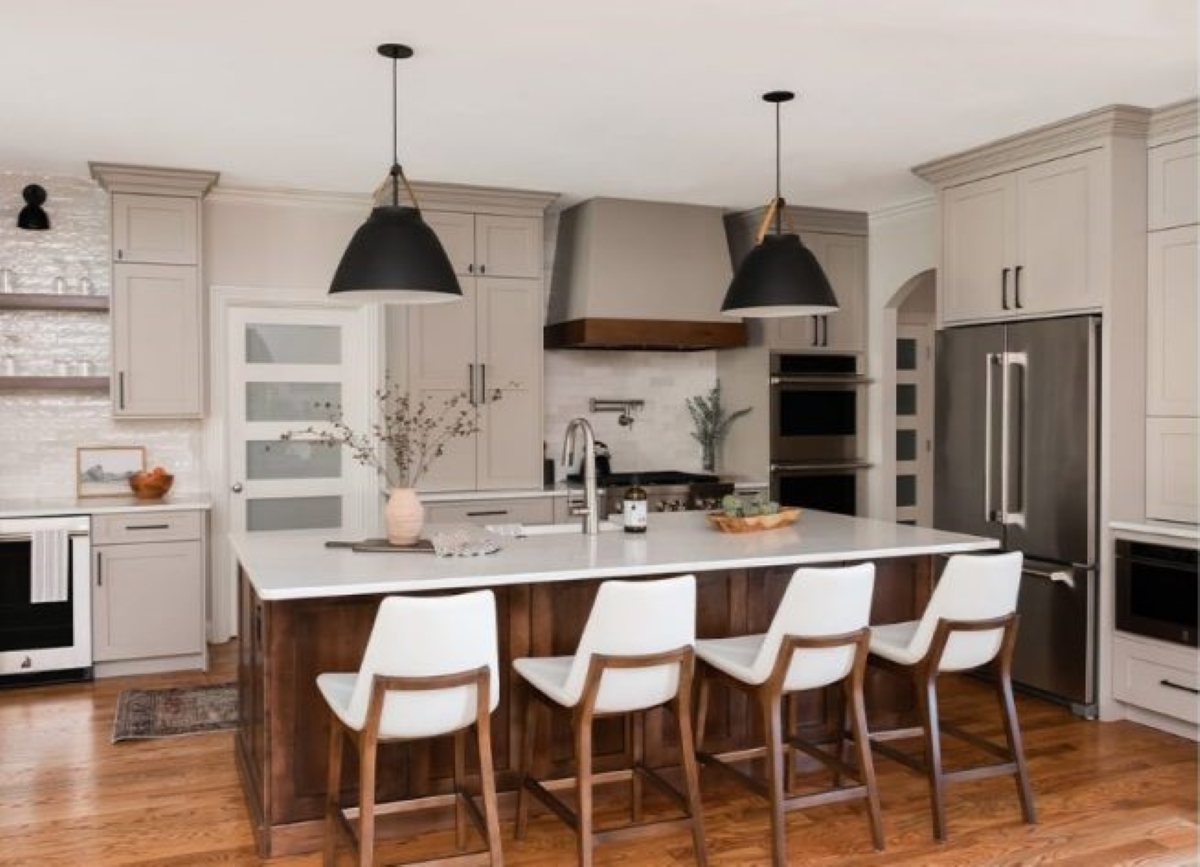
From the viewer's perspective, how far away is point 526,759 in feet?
11.1

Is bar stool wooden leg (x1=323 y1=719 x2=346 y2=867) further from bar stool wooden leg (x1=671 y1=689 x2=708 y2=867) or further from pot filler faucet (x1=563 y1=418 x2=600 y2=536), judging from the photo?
pot filler faucet (x1=563 y1=418 x2=600 y2=536)

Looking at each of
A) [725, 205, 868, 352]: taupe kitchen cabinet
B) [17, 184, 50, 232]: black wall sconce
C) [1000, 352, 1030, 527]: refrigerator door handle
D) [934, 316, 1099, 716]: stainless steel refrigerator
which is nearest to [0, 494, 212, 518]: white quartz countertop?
[17, 184, 50, 232]: black wall sconce

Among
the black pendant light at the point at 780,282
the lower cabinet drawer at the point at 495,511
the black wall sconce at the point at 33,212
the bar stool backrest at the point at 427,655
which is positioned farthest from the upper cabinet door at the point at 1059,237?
the black wall sconce at the point at 33,212

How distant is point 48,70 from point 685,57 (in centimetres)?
237

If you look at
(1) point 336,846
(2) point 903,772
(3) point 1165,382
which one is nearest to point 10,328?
(1) point 336,846

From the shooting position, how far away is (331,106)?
4.49 m

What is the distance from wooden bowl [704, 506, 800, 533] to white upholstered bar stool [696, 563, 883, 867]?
0.77m

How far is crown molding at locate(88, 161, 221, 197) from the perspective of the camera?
5488 millimetres

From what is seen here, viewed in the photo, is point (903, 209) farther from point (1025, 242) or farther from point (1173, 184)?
point (1173, 184)

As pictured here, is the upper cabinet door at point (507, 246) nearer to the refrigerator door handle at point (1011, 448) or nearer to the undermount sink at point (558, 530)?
the undermount sink at point (558, 530)

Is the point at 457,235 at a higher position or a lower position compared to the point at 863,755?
higher

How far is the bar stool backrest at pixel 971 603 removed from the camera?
3.44 m

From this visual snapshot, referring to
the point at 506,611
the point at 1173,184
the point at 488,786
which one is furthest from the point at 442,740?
the point at 1173,184

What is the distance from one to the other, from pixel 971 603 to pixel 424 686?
1794 millimetres
